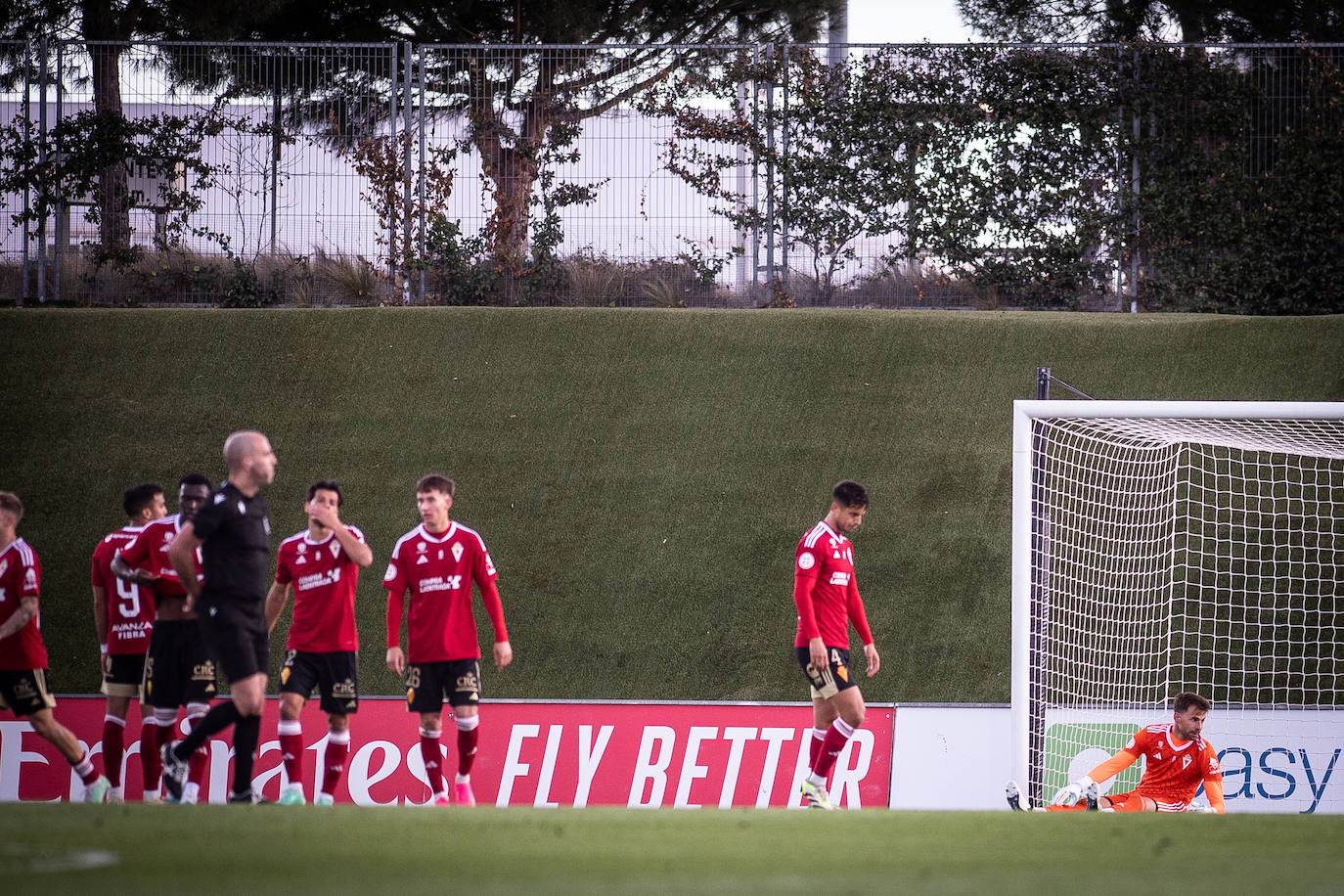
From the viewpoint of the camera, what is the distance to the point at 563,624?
1050 cm

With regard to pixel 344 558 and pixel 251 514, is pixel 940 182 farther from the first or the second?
pixel 251 514

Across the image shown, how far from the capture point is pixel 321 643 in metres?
6.73

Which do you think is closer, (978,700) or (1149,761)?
(1149,761)

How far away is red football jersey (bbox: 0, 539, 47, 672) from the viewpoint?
6.87 meters

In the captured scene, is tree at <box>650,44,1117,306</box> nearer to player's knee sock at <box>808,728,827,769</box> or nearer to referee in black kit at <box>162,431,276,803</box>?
player's knee sock at <box>808,728,827,769</box>

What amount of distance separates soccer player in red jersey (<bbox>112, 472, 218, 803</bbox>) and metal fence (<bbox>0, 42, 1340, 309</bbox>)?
7353mm

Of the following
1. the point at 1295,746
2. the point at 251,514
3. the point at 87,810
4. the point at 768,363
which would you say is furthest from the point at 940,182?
the point at 87,810

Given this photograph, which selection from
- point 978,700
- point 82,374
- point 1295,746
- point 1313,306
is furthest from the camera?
point 1313,306

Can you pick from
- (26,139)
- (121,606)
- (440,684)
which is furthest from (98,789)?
(26,139)

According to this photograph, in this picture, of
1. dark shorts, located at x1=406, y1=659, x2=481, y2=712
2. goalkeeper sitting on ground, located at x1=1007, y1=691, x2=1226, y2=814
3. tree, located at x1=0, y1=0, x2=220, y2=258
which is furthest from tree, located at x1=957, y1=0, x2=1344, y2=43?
dark shorts, located at x1=406, y1=659, x2=481, y2=712

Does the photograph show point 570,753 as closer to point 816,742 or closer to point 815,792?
point 816,742

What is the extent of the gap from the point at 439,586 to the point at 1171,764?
4840mm

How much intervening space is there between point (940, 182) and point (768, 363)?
3.54 m

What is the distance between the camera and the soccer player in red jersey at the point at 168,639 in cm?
668
